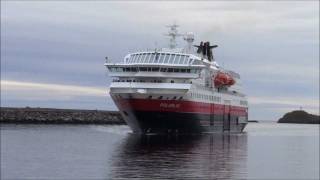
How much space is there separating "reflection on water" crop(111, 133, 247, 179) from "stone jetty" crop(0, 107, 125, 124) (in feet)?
168

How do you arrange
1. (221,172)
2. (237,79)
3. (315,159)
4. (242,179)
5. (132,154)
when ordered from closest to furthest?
(242,179), (221,172), (132,154), (315,159), (237,79)

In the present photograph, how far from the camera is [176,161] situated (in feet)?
115

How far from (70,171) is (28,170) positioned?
1756 mm

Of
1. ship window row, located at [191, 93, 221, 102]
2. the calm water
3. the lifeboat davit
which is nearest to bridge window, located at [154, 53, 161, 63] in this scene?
ship window row, located at [191, 93, 221, 102]

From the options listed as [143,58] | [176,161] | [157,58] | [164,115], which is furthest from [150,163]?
[143,58]

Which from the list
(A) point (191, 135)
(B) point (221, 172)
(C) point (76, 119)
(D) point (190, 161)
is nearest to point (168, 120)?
(A) point (191, 135)

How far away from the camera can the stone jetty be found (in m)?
98.2

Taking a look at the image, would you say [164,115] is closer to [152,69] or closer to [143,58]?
[152,69]

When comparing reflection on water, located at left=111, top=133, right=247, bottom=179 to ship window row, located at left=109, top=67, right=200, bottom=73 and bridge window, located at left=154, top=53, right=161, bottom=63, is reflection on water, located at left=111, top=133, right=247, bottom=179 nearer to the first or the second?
ship window row, located at left=109, top=67, right=200, bottom=73

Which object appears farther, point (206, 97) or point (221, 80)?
point (221, 80)

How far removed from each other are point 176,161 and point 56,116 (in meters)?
71.2

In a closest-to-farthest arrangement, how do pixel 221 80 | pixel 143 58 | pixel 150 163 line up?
pixel 150 163
pixel 143 58
pixel 221 80

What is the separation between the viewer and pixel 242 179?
28.2m

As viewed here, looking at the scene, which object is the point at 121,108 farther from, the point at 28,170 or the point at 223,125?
the point at 28,170
